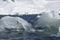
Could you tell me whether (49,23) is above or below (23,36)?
above

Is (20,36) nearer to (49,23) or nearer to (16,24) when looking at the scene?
(16,24)

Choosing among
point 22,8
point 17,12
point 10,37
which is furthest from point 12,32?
point 22,8

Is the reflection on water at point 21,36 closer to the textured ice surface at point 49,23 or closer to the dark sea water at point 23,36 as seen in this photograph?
the dark sea water at point 23,36

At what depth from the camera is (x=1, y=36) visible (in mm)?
2855

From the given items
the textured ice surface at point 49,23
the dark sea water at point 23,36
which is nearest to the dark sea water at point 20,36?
the dark sea water at point 23,36

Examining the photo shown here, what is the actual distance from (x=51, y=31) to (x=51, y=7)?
1877 millimetres

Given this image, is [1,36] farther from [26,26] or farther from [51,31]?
[51,31]

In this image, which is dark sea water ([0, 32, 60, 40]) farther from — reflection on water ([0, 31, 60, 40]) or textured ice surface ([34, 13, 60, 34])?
textured ice surface ([34, 13, 60, 34])

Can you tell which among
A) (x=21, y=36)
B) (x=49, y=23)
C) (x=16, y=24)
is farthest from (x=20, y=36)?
(x=49, y=23)

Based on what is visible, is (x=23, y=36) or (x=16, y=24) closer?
(x=23, y=36)

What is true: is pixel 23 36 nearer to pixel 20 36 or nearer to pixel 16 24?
pixel 20 36

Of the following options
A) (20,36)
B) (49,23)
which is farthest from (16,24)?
(49,23)

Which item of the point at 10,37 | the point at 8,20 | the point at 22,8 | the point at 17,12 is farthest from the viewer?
the point at 22,8

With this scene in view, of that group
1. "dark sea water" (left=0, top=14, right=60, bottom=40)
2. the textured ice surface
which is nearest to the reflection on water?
"dark sea water" (left=0, top=14, right=60, bottom=40)
